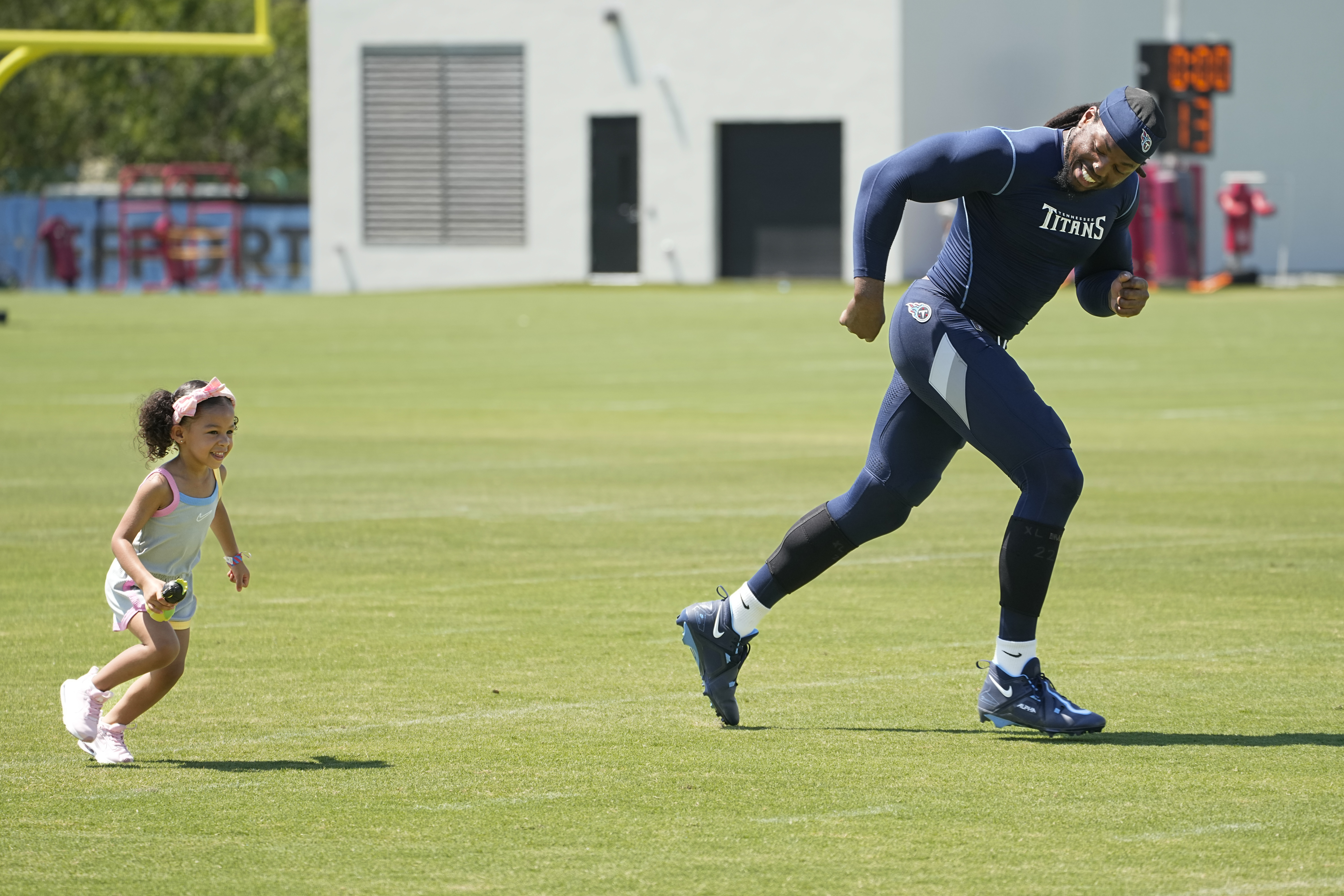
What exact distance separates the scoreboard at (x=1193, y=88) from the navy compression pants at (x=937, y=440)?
3193 centimetres

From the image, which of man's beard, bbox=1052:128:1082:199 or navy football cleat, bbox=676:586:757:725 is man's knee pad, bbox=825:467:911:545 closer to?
navy football cleat, bbox=676:586:757:725

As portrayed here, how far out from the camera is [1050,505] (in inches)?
271

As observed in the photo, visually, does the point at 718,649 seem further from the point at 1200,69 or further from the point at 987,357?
the point at 1200,69

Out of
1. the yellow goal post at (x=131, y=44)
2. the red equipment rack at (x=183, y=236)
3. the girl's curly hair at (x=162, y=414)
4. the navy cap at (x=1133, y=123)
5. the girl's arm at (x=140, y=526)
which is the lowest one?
the red equipment rack at (x=183, y=236)

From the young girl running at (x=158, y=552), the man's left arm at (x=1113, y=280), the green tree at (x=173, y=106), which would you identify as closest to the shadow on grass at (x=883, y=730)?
the man's left arm at (x=1113, y=280)

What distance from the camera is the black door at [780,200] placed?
159 feet

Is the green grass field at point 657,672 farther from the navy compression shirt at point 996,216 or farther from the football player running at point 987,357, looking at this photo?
the navy compression shirt at point 996,216

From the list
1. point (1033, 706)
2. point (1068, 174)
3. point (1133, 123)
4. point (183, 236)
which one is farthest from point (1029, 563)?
point (183, 236)

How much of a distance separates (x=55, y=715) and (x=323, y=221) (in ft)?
152

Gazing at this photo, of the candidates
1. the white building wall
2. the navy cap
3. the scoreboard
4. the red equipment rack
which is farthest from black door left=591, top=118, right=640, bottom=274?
the navy cap

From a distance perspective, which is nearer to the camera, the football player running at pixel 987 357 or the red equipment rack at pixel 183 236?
the football player running at pixel 987 357

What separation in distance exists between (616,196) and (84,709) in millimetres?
44736

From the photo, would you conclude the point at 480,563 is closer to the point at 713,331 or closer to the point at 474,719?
the point at 474,719

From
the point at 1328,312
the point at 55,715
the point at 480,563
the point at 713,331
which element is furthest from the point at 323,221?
the point at 55,715
